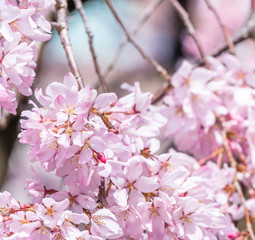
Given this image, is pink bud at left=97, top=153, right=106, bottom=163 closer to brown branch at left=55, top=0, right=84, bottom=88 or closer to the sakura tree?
the sakura tree

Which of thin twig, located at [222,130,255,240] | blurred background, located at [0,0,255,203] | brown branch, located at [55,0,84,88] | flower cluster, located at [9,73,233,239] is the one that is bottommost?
blurred background, located at [0,0,255,203]

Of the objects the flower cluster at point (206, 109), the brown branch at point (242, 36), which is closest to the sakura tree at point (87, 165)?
the flower cluster at point (206, 109)

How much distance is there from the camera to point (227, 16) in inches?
200

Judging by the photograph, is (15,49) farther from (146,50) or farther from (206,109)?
(146,50)

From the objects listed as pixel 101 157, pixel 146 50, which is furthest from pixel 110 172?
pixel 146 50

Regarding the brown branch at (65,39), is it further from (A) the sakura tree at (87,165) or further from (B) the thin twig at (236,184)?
(B) the thin twig at (236,184)

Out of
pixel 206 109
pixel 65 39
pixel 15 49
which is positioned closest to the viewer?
pixel 15 49

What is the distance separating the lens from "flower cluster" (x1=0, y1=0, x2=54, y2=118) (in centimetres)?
100

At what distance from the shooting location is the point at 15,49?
3.33 feet

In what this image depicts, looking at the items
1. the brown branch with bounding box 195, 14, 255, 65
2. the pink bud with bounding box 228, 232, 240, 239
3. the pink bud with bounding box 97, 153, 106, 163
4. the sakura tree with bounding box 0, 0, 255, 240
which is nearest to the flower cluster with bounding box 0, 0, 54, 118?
the sakura tree with bounding box 0, 0, 255, 240

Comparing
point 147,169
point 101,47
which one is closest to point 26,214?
point 147,169

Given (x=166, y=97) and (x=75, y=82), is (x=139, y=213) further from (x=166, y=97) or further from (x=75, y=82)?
(x=166, y=97)

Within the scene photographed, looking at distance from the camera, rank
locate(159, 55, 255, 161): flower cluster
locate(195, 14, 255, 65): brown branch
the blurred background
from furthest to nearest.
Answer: the blurred background
locate(195, 14, 255, 65): brown branch
locate(159, 55, 255, 161): flower cluster

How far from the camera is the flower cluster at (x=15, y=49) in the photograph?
997mm
